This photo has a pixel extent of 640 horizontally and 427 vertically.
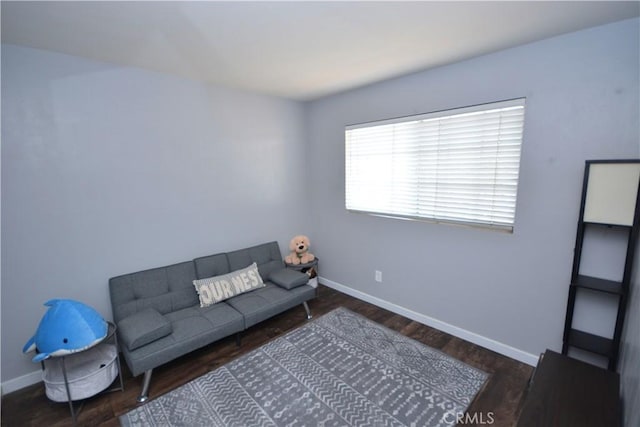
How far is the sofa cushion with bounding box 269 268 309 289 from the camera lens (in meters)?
2.91

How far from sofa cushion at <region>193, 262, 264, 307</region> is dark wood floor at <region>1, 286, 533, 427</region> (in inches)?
15.9

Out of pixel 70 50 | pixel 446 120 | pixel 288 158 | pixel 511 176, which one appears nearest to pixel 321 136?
pixel 288 158

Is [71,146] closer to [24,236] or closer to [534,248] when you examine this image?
[24,236]

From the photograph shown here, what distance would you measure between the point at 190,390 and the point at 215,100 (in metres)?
2.60

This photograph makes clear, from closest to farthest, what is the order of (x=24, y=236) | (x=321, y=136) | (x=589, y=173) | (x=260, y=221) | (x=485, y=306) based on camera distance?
(x=589, y=173) → (x=24, y=236) → (x=485, y=306) → (x=260, y=221) → (x=321, y=136)

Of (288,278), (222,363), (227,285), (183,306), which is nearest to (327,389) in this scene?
(222,363)

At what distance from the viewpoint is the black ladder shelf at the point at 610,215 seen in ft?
5.21

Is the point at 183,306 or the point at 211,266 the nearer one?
the point at 183,306

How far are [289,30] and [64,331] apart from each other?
7.69 ft

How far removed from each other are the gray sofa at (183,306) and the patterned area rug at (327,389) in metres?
0.28

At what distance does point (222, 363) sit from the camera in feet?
7.52

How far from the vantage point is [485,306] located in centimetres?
241

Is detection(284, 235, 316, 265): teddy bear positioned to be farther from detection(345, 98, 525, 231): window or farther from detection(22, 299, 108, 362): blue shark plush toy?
detection(22, 299, 108, 362): blue shark plush toy

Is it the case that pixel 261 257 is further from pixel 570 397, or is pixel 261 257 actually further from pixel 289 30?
pixel 570 397
